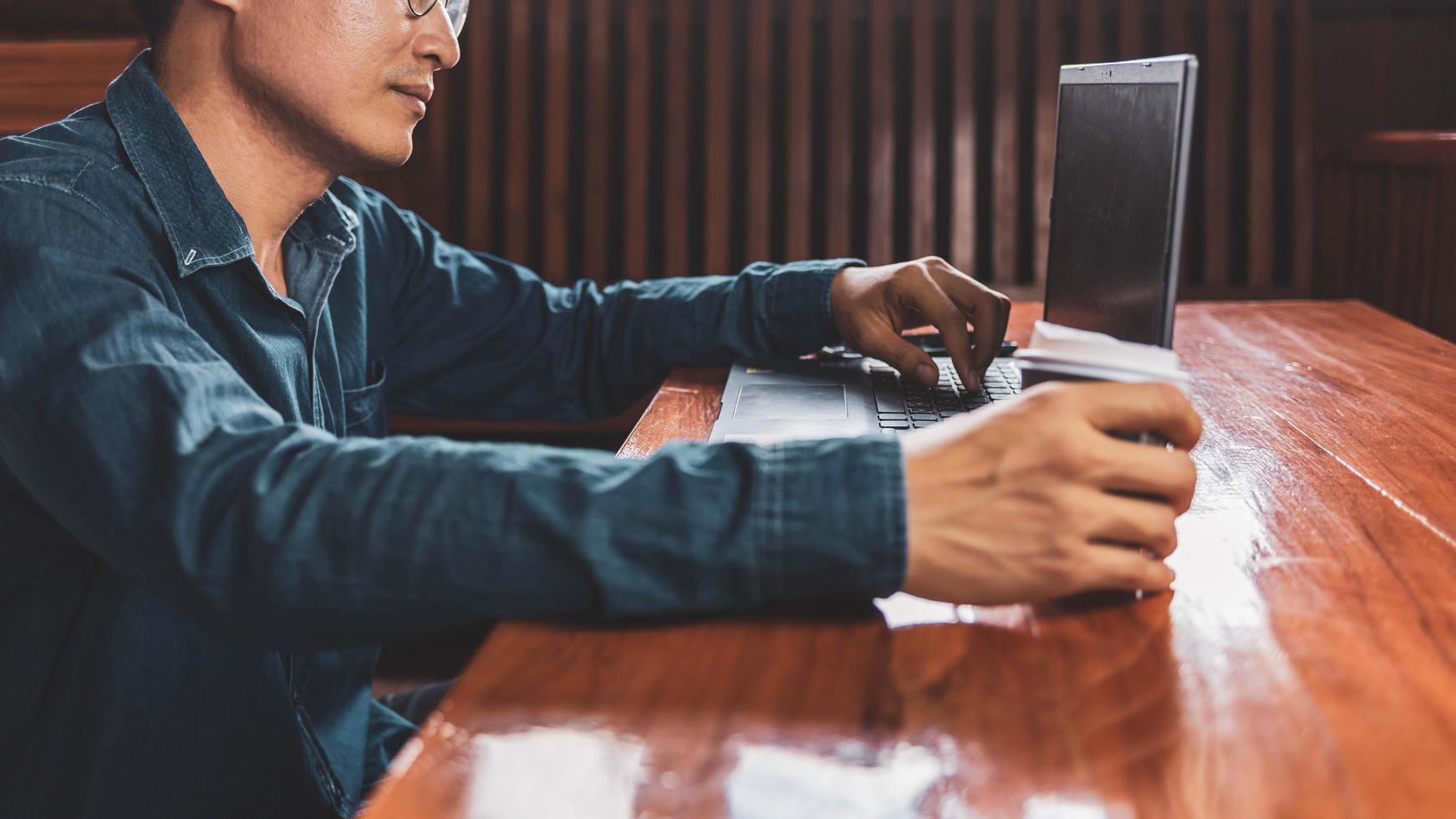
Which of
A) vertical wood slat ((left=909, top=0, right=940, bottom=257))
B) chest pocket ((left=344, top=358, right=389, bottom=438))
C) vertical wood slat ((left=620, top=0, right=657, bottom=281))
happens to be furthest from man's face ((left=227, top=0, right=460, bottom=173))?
vertical wood slat ((left=909, top=0, right=940, bottom=257))

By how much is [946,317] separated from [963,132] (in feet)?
4.37

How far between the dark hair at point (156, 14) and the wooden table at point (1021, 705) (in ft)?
2.24

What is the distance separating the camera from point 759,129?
2.40 m

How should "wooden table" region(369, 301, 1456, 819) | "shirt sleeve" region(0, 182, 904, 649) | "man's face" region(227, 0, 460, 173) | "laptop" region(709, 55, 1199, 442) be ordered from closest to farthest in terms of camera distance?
"wooden table" region(369, 301, 1456, 819), "shirt sleeve" region(0, 182, 904, 649), "laptop" region(709, 55, 1199, 442), "man's face" region(227, 0, 460, 173)

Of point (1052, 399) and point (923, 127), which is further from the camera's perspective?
point (923, 127)

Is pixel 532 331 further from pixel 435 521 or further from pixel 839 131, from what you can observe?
pixel 839 131

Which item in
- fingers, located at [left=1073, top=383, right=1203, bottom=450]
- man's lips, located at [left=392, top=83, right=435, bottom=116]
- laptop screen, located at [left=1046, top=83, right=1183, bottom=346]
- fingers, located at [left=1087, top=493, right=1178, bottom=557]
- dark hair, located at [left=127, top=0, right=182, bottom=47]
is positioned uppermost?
dark hair, located at [left=127, top=0, right=182, bottom=47]

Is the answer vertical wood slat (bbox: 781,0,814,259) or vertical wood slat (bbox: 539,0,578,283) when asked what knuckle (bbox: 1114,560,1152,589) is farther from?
vertical wood slat (bbox: 539,0,578,283)

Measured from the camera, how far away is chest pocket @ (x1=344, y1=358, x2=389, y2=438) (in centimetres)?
121

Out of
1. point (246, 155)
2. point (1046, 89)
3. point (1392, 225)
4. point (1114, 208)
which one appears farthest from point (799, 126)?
point (1114, 208)

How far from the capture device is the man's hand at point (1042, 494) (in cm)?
63

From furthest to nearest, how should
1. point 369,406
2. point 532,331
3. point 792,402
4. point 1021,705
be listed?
1. point 532,331
2. point 369,406
3. point 792,402
4. point 1021,705

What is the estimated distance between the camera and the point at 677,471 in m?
0.63

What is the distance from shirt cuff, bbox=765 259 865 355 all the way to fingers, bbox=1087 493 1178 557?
0.64 m
